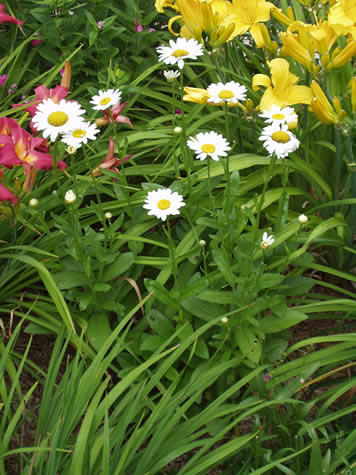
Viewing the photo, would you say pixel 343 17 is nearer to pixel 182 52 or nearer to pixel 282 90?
pixel 282 90

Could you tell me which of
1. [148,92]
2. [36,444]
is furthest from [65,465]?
[148,92]

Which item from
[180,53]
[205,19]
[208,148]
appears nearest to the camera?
[208,148]

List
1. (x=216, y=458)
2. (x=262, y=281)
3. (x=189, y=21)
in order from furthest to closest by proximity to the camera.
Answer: (x=189, y=21), (x=262, y=281), (x=216, y=458)

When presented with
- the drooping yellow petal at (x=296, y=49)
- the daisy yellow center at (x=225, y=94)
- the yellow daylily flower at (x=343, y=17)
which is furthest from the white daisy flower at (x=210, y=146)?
the yellow daylily flower at (x=343, y=17)

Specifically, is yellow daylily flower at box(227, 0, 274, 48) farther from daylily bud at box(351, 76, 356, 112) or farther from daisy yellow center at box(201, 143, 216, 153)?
daisy yellow center at box(201, 143, 216, 153)

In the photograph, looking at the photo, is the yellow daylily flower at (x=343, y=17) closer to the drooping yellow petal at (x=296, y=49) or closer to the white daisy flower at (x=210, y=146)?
the drooping yellow petal at (x=296, y=49)

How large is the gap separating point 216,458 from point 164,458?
4.5 inches

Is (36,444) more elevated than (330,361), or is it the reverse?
(36,444)

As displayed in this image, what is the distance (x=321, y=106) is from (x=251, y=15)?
46cm

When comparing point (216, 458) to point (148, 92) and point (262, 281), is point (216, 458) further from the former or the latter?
point (148, 92)

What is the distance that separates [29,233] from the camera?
187 cm

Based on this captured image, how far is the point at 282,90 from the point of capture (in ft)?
→ 5.75

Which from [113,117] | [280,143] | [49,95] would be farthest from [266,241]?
[49,95]

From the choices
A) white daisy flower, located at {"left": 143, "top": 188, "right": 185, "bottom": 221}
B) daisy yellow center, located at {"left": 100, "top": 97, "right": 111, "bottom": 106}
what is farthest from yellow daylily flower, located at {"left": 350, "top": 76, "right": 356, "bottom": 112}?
daisy yellow center, located at {"left": 100, "top": 97, "right": 111, "bottom": 106}
